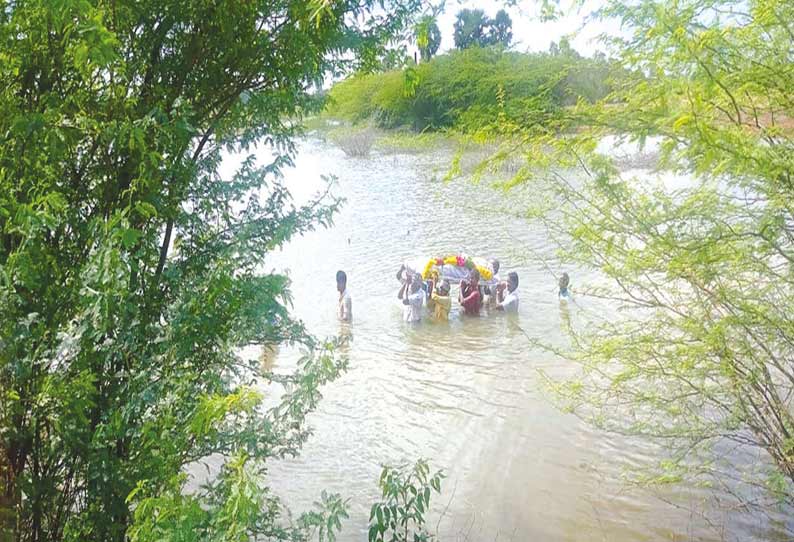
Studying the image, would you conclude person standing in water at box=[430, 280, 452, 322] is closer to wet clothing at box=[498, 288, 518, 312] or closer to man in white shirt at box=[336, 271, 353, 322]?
wet clothing at box=[498, 288, 518, 312]

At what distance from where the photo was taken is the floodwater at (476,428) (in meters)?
5.34

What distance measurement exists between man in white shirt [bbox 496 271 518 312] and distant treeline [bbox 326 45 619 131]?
3017 millimetres

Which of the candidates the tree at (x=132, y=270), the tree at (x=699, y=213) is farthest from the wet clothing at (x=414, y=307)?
the tree at (x=132, y=270)

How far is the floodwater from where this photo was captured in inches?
210

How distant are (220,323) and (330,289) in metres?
9.69

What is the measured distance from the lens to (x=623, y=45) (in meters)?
3.27

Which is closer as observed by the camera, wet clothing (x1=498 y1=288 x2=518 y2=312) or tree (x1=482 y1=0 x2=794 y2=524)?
tree (x1=482 y1=0 x2=794 y2=524)

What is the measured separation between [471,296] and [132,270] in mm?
8754

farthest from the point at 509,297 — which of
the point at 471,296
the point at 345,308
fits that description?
the point at 345,308

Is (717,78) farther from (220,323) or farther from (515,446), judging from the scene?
(515,446)

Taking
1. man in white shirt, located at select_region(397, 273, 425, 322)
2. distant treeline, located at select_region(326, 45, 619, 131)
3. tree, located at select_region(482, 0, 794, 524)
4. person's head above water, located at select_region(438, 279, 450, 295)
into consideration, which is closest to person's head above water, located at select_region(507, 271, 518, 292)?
person's head above water, located at select_region(438, 279, 450, 295)

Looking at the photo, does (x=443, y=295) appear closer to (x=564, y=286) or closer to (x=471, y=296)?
(x=471, y=296)

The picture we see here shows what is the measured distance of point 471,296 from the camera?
10742 mm

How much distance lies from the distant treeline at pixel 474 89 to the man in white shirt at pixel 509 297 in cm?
302
